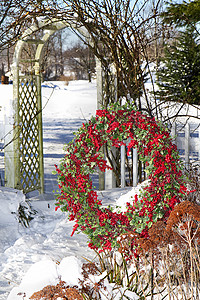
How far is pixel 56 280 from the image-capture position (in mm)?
1622

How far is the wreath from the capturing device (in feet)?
6.84

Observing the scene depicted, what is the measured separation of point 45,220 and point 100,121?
1999 millimetres

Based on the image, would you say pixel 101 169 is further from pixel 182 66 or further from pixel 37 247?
pixel 182 66

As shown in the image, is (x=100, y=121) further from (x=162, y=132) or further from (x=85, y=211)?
(x=85, y=211)

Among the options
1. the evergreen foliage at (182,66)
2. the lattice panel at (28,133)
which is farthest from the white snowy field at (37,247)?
the evergreen foliage at (182,66)

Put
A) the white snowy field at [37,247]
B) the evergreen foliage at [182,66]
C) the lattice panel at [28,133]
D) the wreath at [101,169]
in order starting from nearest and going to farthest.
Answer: the white snowy field at [37,247] → the wreath at [101,169] → the lattice panel at [28,133] → the evergreen foliage at [182,66]

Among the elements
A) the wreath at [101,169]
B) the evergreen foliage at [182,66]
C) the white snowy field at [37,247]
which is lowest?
the white snowy field at [37,247]

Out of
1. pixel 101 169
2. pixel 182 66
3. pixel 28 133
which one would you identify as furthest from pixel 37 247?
pixel 182 66

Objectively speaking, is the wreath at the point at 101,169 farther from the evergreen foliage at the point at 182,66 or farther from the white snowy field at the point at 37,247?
the evergreen foliage at the point at 182,66

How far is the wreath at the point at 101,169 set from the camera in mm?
2086

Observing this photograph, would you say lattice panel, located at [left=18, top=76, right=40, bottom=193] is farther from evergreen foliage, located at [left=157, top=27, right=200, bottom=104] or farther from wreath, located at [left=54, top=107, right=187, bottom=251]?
evergreen foliage, located at [left=157, top=27, right=200, bottom=104]

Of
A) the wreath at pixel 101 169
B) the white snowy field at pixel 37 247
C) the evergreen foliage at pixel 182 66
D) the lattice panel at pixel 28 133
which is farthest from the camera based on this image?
the evergreen foliage at pixel 182 66

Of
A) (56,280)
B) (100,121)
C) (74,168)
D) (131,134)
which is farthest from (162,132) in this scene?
(56,280)

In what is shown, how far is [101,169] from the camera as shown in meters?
2.21
